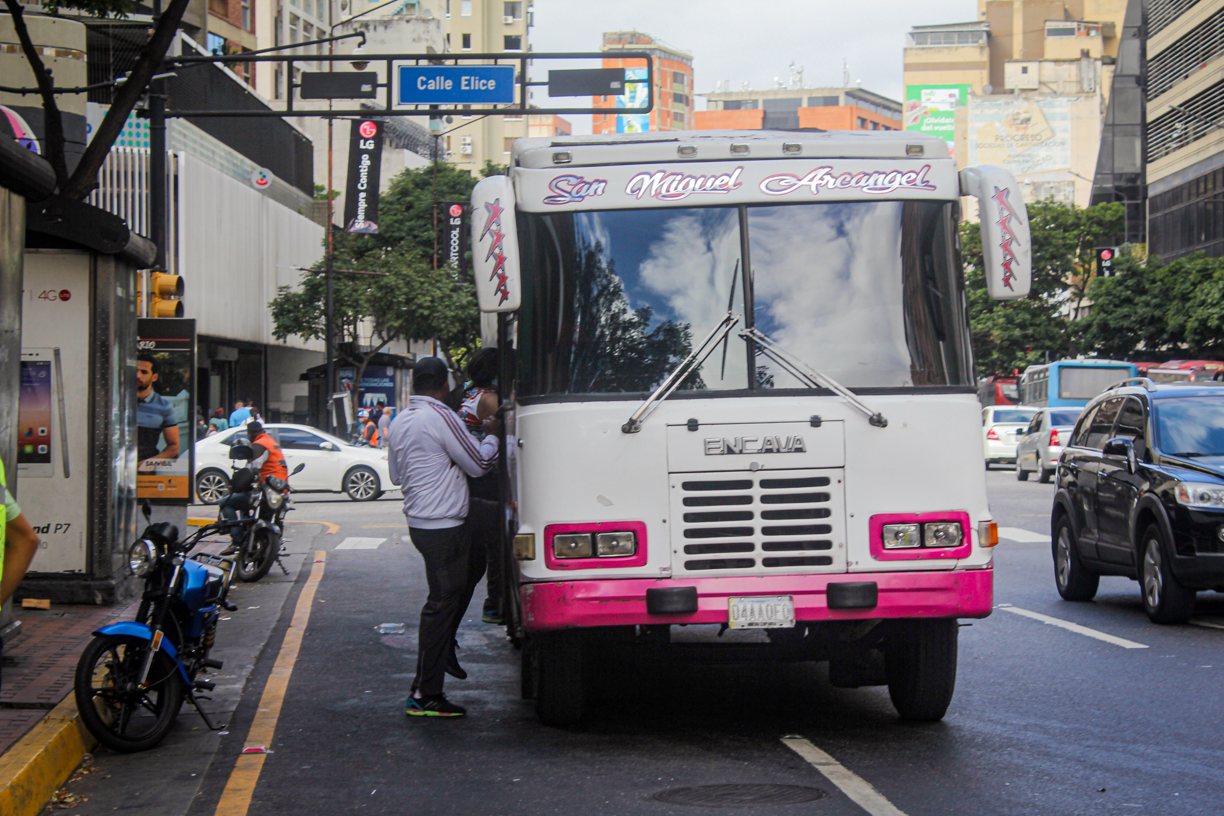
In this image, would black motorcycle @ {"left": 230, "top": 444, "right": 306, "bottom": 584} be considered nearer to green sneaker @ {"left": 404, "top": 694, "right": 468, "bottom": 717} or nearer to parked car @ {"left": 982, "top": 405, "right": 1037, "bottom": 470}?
green sneaker @ {"left": 404, "top": 694, "right": 468, "bottom": 717}

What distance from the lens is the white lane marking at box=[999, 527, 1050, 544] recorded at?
58.5ft

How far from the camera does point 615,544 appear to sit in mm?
6715

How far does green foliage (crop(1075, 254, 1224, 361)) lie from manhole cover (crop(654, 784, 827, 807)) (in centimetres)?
4526

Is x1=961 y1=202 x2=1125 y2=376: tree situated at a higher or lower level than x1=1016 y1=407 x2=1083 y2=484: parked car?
higher

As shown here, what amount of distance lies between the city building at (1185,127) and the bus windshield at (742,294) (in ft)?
168

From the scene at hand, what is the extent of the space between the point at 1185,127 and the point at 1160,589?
52.4m

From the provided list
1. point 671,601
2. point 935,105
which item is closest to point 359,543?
point 671,601

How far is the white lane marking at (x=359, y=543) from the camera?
60.0 ft

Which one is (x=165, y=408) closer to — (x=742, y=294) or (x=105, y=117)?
(x=105, y=117)

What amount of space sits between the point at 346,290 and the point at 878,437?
39.5 m

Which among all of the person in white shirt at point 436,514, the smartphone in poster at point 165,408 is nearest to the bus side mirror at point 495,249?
the person in white shirt at point 436,514

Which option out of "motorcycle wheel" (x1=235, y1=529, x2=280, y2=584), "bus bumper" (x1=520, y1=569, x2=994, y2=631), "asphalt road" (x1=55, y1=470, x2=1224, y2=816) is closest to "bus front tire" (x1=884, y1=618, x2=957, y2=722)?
"asphalt road" (x1=55, y1=470, x2=1224, y2=816)

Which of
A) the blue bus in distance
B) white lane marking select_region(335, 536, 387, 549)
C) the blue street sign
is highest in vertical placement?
the blue street sign

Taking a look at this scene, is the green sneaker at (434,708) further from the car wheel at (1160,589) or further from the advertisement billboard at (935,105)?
the advertisement billboard at (935,105)
